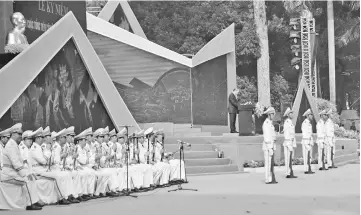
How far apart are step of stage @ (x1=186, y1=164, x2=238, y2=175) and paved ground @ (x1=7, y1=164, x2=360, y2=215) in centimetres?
223

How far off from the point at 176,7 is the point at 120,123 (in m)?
20.2

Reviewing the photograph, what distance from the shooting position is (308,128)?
19.3m

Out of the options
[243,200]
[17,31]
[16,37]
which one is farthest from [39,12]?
[243,200]

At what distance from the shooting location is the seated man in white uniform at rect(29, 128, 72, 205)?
38.2ft

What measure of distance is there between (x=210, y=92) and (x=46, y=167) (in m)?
16.4

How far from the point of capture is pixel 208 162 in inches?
763

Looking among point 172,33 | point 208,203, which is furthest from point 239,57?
point 208,203

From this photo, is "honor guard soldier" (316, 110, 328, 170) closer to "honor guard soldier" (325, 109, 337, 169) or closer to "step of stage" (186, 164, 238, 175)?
"honor guard soldier" (325, 109, 337, 169)

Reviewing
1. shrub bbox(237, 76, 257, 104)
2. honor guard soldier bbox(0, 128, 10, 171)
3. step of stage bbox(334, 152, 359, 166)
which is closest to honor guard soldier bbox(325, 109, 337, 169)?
step of stage bbox(334, 152, 359, 166)

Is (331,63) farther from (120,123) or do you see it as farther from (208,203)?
(208,203)

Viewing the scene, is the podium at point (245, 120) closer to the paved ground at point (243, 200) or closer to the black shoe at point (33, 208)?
the paved ground at point (243, 200)

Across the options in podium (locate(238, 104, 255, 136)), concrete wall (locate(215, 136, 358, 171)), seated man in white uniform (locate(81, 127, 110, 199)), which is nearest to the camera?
seated man in white uniform (locate(81, 127, 110, 199))

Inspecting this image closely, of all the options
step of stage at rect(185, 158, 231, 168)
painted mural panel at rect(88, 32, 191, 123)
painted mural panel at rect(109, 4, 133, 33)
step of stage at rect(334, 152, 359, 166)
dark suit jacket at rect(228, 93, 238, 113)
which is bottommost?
step of stage at rect(334, 152, 359, 166)

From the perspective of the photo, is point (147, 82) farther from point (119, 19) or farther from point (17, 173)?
point (17, 173)
